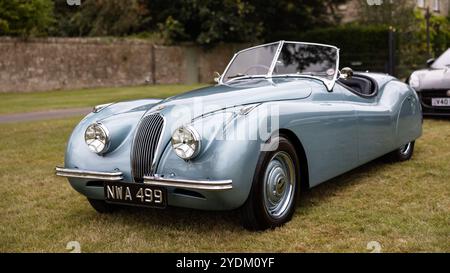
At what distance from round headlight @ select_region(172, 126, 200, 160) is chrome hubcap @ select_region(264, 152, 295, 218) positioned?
53 centimetres

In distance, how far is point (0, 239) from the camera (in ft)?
10.6

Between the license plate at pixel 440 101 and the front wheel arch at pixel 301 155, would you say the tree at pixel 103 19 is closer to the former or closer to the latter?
the license plate at pixel 440 101

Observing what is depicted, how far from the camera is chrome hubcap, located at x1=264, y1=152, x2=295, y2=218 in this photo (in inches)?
129

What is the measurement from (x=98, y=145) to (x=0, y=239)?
2.92ft

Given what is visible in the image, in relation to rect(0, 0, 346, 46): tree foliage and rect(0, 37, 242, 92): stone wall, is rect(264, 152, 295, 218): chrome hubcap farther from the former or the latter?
rect(0, 0, 346, 46): tree foliage

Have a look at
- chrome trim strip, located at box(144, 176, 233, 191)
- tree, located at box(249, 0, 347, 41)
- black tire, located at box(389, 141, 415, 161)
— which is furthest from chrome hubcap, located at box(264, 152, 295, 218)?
tree, located at box(249, 0, 347, 41)

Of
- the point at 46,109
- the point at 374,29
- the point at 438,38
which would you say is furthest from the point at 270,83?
the point at 438,38

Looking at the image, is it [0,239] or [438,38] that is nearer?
[0,239]

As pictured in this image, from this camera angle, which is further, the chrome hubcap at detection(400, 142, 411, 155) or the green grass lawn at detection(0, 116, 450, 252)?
the chrome hubcap at detection(400, 142, 411, 155)

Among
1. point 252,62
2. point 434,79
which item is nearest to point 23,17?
point 434,79

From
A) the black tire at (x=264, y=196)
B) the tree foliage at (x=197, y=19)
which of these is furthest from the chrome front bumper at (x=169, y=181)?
the tree foliage at (x=197, y=19)

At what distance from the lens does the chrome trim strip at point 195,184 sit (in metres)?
2.91

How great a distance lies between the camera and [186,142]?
3.05m
